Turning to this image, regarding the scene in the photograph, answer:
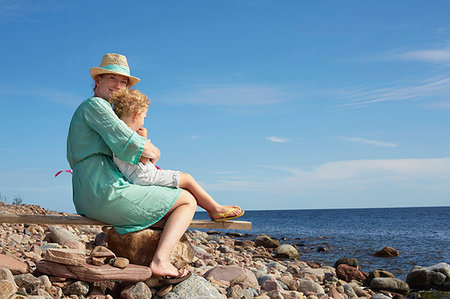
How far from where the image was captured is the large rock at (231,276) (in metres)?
6.60

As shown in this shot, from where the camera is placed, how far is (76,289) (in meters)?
4.47

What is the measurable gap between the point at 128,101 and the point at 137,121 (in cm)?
23

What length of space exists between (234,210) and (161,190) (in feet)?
3.02

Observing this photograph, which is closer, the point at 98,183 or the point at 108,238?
the point at 98,183

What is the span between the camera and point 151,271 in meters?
4.45

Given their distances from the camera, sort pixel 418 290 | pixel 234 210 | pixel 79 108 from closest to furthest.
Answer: pixel 79 108, pixel 234 210, pixel 418 290

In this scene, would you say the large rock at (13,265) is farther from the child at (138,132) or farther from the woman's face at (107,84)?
the woman's face at (107,84)

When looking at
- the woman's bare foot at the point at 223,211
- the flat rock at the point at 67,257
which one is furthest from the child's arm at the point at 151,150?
the flat rock at the point at 67,257

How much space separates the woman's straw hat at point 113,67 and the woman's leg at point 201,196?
1.29 meters

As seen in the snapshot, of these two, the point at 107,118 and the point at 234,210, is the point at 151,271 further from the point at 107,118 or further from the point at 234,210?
the point at 107,118

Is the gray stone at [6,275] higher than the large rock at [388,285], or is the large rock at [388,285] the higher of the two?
the gray stone at [6,275]

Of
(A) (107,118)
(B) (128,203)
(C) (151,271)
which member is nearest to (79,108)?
(A) (107,118)

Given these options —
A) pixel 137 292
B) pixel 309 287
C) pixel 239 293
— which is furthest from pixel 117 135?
A: pixel 309 287

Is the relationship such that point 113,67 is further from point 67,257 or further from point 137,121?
point 67,257
